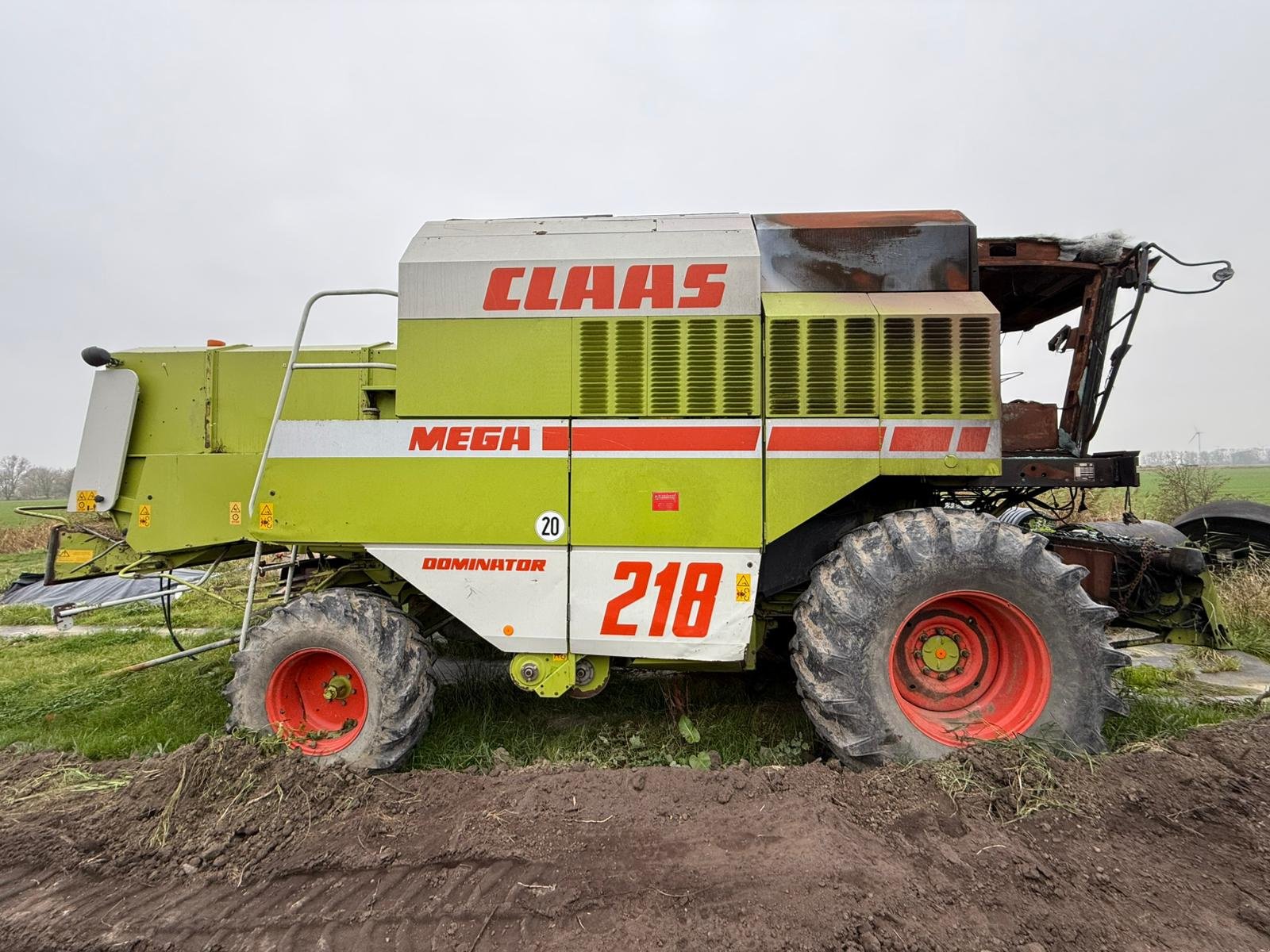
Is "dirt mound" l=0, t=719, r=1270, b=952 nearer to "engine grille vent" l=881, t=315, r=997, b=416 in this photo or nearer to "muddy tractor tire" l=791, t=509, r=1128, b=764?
"muddy tractor tire" l=791, t=509, r=1128, b=764

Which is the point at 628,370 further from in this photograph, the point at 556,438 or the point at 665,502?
the point at 665,502

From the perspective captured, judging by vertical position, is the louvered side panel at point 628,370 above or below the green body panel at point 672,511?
above

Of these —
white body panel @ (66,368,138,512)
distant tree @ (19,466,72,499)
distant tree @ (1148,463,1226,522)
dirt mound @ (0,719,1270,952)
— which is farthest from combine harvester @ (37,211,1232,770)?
distant tree @ (19,466,72,499)

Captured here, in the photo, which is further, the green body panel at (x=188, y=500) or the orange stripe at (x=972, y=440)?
the green body panel at (x=188, y=500)

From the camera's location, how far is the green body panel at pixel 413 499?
3.55 m

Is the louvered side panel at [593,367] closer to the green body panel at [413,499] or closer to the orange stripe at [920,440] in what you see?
the green body panel at [413,499]

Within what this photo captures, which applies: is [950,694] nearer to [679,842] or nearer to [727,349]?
[679,842]

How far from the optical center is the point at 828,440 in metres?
3.49

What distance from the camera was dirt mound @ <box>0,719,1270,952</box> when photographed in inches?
89.9

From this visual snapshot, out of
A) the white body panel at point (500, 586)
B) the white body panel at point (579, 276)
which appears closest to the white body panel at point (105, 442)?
the white body panel at point (500, 586)

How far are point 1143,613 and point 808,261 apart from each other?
3.57 m

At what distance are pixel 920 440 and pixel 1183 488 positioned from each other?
441 inches

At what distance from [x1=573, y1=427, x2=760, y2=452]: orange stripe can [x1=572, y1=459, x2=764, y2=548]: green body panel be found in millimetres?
75

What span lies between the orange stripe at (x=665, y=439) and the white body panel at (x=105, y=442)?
3.34 meters
